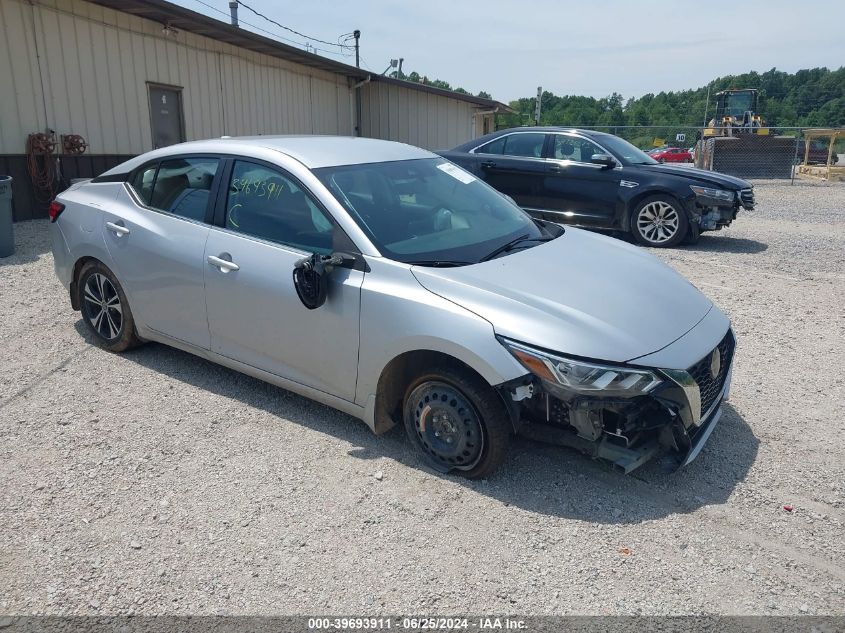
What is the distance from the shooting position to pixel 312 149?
4.14 metres

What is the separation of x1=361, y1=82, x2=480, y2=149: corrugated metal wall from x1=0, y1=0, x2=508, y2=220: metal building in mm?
2729

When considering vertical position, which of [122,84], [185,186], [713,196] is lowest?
[713,196]

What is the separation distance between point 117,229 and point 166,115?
9243mm

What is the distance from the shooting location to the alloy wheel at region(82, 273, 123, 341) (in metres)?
4.82

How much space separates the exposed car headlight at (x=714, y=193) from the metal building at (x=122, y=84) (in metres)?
8.98

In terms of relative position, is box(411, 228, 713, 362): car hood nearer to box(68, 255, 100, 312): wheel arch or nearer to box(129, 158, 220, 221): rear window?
box(129, 158, 220, 221): rear window

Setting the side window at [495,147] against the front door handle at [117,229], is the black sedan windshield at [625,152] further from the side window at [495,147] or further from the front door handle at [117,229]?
the front door handle at [117,229]

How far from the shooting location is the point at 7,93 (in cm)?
956

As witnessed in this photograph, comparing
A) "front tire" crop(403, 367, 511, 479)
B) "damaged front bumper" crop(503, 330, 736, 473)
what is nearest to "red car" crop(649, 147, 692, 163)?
"damaged front bumper" crop(503, 330, 736, 473)

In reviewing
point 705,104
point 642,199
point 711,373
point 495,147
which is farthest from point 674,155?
point 711,373

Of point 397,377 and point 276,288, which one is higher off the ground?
point 276,288

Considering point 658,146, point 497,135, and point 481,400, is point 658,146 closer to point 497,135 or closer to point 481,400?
point 497,135

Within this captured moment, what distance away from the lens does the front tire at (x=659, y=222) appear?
906 cm

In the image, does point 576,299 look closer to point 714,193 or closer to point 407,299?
point 407,299
